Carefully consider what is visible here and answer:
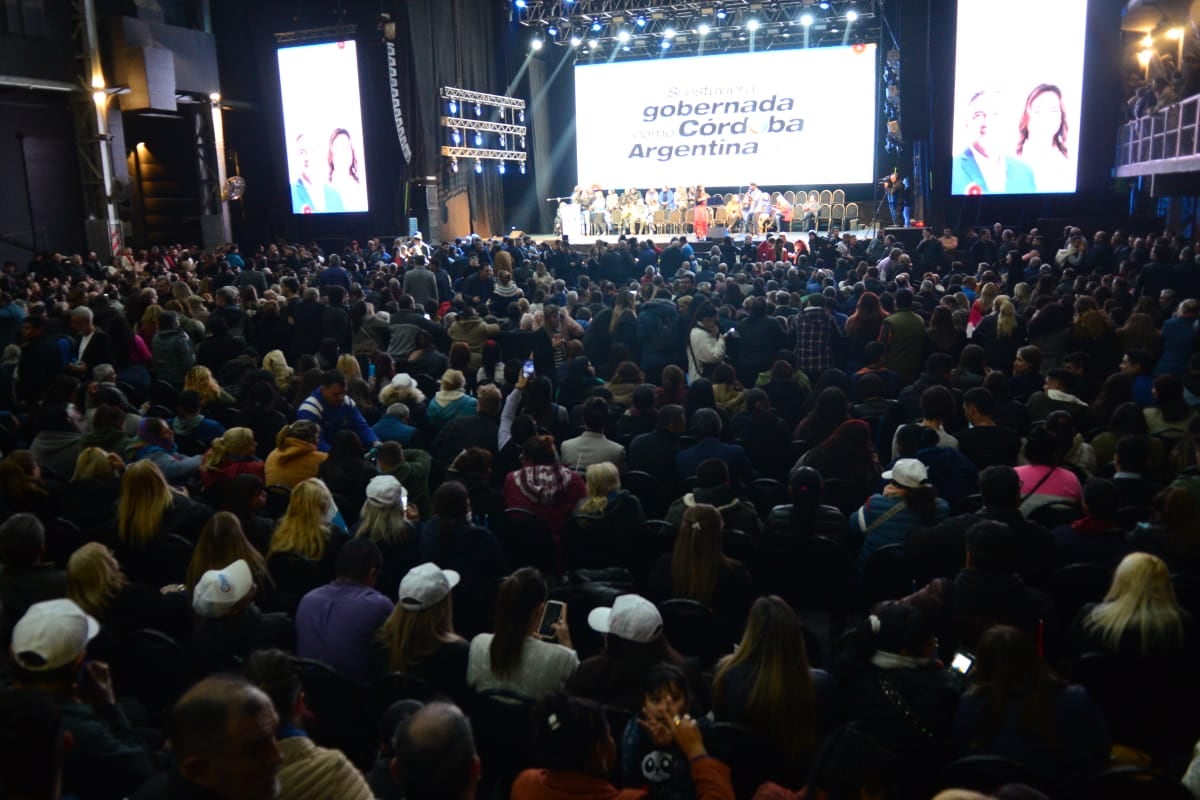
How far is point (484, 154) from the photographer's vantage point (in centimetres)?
2314

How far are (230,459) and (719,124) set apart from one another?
2162 cm

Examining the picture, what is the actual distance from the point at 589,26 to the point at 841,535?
22313 mm

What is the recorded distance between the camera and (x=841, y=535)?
4348 millimetres

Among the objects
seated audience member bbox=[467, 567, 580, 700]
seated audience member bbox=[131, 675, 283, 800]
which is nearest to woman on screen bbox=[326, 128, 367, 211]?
seated audience member bbox=[467, 567, 580, 700]

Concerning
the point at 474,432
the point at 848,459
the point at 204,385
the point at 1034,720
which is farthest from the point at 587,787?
the point at 204,385

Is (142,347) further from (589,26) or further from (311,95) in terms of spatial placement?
(589,26)

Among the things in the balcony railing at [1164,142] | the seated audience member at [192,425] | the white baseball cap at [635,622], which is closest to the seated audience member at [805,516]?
the white baseball cap at [635,622]

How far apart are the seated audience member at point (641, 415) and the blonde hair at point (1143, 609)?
3.23m

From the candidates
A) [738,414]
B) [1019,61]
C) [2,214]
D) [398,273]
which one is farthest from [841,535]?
[2,214]

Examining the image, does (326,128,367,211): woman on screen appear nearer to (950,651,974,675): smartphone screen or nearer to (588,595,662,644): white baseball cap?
(588,595,662,644): white baseball cap

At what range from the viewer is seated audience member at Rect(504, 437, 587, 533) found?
4.74 meters

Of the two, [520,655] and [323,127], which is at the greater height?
[323,127]

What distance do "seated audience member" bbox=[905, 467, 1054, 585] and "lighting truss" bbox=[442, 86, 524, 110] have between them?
1986 centimetres

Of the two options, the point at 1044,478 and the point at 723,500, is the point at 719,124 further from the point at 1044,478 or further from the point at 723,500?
the point at 723,500
